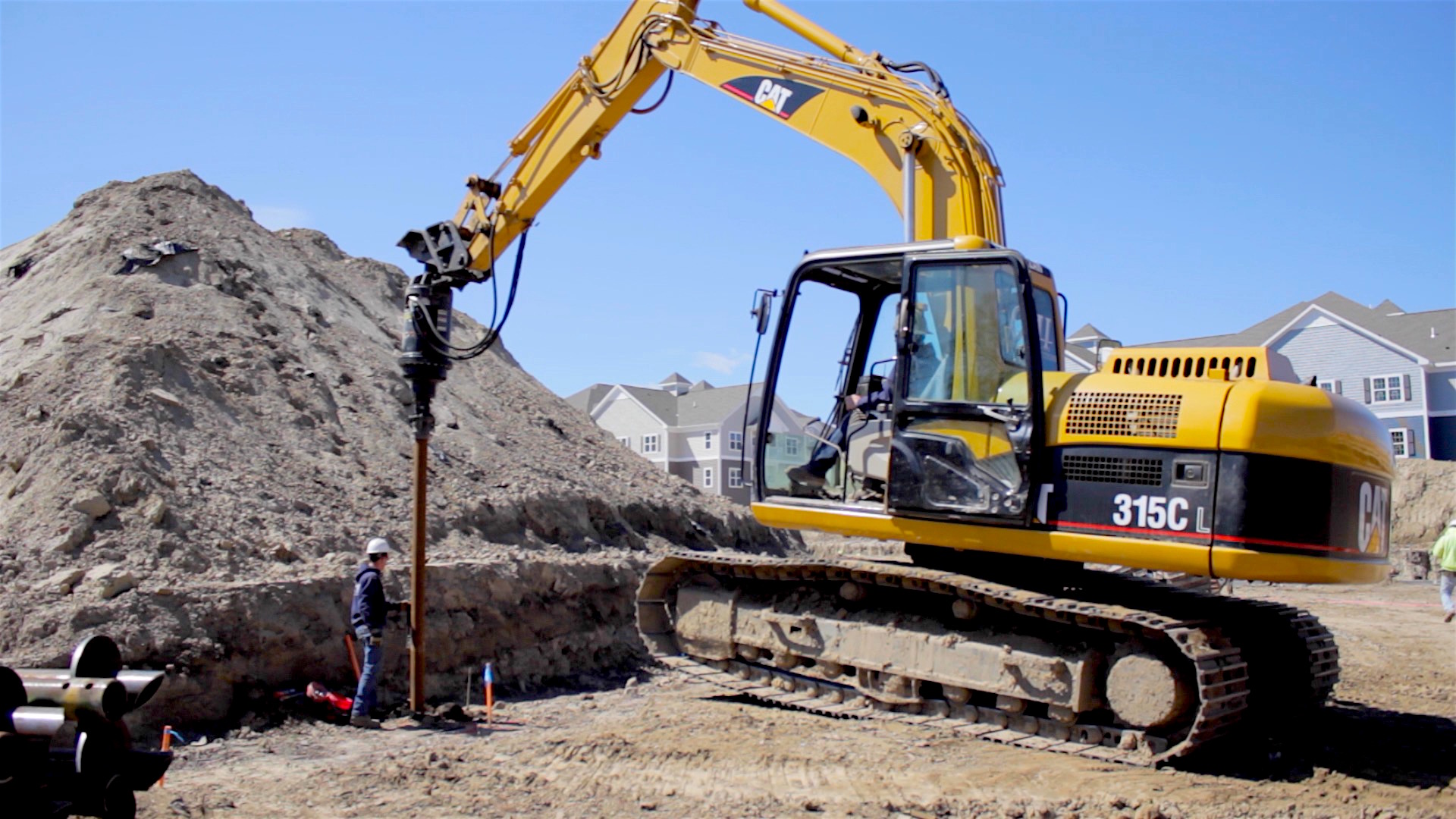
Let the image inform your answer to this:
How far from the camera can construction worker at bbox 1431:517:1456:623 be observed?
46.4 ft

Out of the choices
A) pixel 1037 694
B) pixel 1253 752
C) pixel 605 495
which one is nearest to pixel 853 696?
pixel 1037 694

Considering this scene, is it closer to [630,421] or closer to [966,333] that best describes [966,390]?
[966,333]

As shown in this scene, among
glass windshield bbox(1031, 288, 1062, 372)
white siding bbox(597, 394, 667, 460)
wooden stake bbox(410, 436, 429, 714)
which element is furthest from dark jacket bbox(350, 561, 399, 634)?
white siding bbox(597, 394, 667, 460)

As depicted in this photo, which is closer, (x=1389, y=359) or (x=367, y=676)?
(x=367, y=676)

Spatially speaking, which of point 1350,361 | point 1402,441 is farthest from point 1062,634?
point 1350,361

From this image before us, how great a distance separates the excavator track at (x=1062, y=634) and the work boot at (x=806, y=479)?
574 mm

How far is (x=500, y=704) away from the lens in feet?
30.1

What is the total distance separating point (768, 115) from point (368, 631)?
16.0ft

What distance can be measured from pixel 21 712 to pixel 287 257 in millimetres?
12961

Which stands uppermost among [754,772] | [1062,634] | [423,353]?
[423,353]

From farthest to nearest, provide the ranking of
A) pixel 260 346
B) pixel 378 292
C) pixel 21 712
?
pixel 378 292 < pixel 260 346 < pixel 21 712

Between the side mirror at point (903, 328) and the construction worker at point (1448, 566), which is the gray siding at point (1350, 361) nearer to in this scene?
the construction worker at point (1448, 566)

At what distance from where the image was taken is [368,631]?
26.3 feet

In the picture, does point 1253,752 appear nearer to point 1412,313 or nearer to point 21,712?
point 21,712
